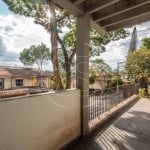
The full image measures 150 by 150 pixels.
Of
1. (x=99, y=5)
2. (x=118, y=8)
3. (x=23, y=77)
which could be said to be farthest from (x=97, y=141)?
(x=118, y=8)

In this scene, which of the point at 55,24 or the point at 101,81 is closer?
the point at 55,24

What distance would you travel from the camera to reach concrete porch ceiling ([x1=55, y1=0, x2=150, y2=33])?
3.15 meters

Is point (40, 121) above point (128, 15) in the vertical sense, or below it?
below

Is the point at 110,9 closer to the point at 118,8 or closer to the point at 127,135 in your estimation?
the point at 118,8

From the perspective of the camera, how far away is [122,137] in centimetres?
355

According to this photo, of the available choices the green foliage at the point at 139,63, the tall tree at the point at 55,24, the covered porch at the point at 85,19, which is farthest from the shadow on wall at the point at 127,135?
the green foliage at the point at 139,63

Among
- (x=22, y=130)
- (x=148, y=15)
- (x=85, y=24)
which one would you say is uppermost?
(x=148, y=15)

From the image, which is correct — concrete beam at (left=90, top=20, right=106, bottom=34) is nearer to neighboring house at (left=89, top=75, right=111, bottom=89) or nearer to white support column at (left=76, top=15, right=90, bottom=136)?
white support column at (left=76, top=15, right=90, bottom=136)

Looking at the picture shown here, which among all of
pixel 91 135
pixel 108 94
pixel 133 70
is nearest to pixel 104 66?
pixel 133 70

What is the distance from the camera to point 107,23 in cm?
439

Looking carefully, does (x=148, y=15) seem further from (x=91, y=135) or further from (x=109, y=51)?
(x=109, y=51)

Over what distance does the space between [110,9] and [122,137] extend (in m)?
2.53

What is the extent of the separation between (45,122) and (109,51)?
6.52m

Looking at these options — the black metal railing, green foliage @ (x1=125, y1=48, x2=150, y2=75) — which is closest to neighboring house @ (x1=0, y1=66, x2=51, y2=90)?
the black metal railing
